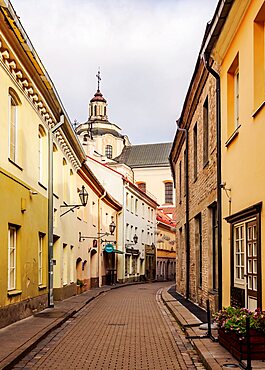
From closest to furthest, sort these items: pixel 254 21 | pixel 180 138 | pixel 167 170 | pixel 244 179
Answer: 1. pixel 254 21
2. pixel 244 179
3. pixel 180 138
4. pixel 167 170

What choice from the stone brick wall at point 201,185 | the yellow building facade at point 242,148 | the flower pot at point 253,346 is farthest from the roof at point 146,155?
the flower pot at point 253,346

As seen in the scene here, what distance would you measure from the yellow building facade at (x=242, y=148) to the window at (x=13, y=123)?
4.62 m

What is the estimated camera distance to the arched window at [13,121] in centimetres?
1374

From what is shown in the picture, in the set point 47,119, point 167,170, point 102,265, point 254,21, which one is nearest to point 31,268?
point 47,119

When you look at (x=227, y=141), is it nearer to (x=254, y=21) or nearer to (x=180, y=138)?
(x=254, y=21)

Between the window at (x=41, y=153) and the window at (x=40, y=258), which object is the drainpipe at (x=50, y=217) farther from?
the window at (x=40, y=258)

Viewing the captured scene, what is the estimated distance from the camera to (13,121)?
14188 mm

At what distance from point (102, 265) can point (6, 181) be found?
25.4 m

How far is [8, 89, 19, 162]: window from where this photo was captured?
13.8 metres

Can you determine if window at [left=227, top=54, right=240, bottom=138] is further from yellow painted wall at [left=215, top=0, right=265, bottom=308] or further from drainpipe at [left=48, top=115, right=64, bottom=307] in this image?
drainpipe at [left=48, top=115, right=64, bottom=307]

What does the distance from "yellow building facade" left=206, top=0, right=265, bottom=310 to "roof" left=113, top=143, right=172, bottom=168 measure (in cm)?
6169

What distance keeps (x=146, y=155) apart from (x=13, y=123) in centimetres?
6373

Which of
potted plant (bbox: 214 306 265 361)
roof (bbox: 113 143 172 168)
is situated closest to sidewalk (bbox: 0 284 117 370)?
potted plant (bbox: 214 306 265 361)

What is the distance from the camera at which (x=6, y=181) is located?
12.8 m
